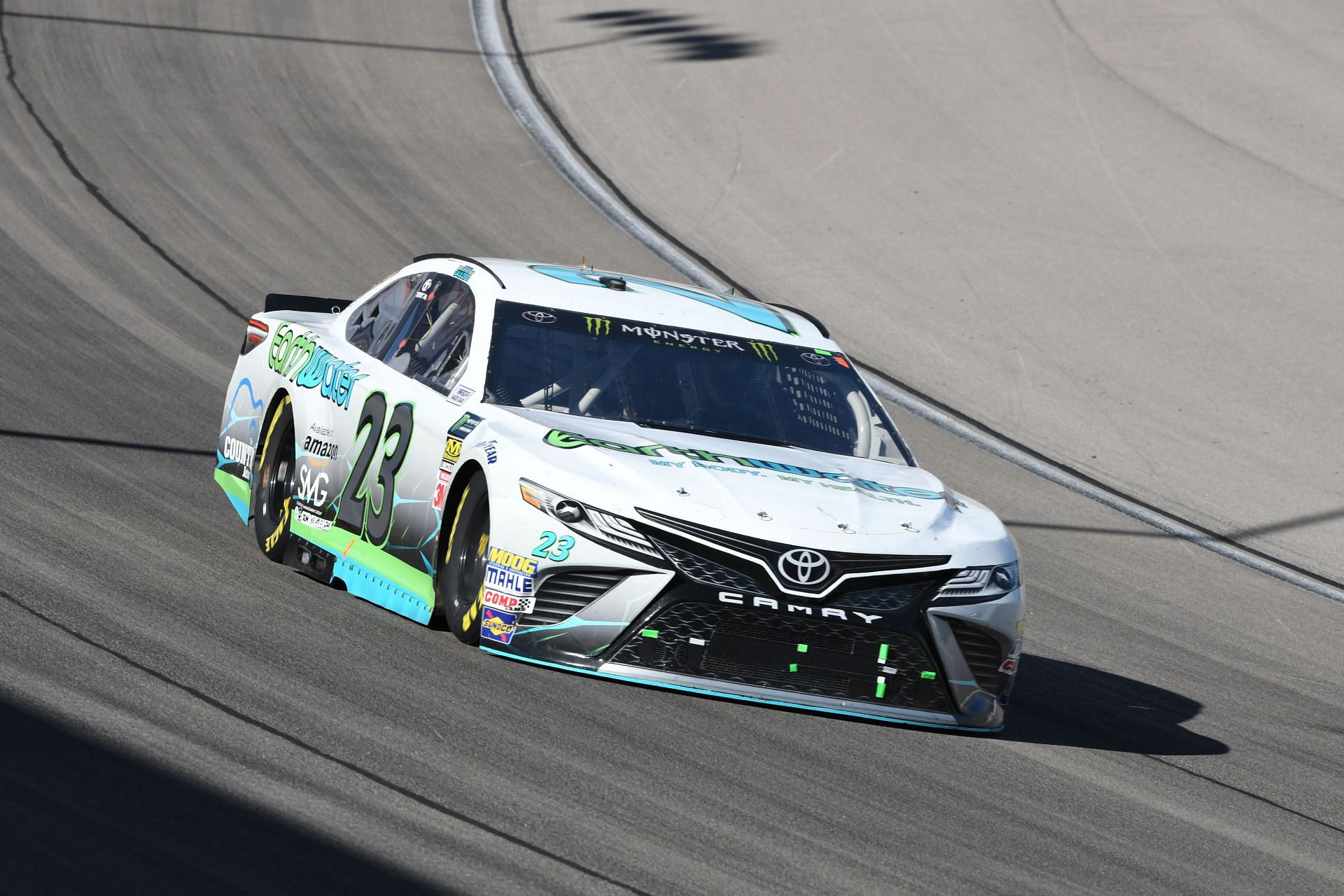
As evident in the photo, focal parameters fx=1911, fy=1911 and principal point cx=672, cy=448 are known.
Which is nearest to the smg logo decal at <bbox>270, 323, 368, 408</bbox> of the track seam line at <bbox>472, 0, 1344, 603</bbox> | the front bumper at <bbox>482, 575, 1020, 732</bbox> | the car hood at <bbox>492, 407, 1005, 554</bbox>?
the car hood at <bbox>492, 407, 1005, 554</bbox>

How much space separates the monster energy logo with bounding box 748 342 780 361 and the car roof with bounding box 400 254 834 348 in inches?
2.8

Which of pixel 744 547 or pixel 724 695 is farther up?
pixel 744 547

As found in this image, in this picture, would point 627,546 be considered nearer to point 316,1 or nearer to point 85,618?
point 85,618

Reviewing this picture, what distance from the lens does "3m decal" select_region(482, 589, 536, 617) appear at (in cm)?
677

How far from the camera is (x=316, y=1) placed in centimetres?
2714

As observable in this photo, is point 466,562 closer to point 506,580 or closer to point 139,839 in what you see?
point 506,580

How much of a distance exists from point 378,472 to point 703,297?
1851mm

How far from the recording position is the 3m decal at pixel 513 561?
675 cm

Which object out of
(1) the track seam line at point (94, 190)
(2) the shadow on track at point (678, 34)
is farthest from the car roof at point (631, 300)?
(2) the shadow on track at point (678, 34)

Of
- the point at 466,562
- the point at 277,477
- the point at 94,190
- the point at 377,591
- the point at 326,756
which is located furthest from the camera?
the point at 94,190

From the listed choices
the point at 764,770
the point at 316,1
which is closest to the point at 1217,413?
the point at 764,770

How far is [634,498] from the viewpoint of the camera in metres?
6.70

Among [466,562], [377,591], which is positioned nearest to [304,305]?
[377,591]

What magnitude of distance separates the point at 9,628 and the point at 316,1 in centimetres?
2196
